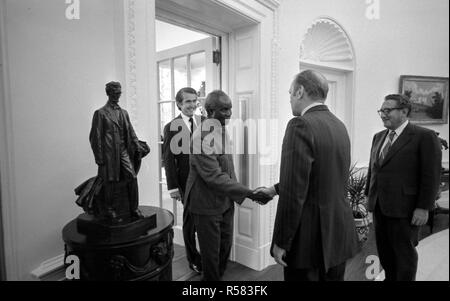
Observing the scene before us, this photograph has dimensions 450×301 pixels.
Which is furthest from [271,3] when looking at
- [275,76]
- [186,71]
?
[186,71]

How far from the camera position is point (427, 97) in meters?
4.27

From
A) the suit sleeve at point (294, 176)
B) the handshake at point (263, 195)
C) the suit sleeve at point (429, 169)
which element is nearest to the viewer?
the suit sleeve at point (294, 176)

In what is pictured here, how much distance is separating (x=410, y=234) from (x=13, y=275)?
2338mm

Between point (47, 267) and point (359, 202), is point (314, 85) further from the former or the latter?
point (359, 202)

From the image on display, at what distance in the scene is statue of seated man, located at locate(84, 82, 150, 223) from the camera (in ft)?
3.89

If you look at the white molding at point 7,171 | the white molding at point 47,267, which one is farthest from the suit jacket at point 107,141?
the white molding at point 47,267

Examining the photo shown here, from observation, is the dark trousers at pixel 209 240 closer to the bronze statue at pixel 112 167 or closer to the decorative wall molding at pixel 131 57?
the bronze statue at pixel 112 167

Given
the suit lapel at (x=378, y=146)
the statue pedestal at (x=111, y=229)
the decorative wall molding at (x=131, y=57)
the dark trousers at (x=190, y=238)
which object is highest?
the decorative wall molding at (x=131, y=57)

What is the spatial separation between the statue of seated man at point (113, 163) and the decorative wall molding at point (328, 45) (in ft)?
8.28

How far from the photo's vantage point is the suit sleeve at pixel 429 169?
187 centimetres

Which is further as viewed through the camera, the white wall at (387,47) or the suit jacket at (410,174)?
the white wall at (387,47)
